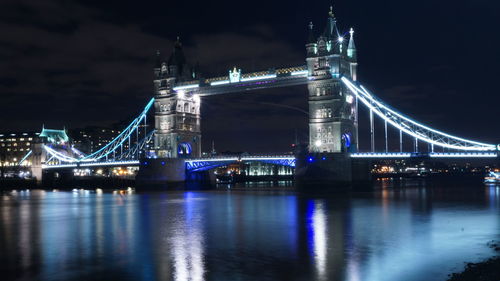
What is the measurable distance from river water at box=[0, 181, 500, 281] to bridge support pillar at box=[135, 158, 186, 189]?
104ft

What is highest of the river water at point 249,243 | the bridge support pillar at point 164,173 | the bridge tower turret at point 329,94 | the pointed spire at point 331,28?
the pointed spire at point 331,28

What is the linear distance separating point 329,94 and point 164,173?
23021mm

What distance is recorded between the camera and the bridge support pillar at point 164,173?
2746 inches

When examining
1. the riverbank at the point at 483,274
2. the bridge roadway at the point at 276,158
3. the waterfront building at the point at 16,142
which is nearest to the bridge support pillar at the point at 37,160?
the bridge roadway at the point at 276,158

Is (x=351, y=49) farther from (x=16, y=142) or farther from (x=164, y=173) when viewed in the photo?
(x=16, y=142)

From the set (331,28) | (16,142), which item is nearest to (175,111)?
(331,28)

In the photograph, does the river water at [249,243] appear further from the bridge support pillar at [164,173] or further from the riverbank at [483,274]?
the bridge support pillar at [164,173]

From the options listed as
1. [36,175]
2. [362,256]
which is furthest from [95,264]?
[36,175]

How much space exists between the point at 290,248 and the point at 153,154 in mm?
53949

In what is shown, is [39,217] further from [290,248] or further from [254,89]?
[254,89]

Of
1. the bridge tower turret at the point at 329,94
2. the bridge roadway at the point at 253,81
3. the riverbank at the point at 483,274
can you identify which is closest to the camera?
the riverbank at the point at 483,274

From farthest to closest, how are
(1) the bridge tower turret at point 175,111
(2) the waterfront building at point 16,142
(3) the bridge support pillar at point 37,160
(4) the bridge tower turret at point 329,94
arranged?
(2) the waterfront building at point 16,142 → (3) the bridge support pillar at point 37,160 → (1) the bridge tower turret at point 175,111 → (4) the bridge tower turret at point 329,94

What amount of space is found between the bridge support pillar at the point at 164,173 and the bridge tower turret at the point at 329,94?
1815cm

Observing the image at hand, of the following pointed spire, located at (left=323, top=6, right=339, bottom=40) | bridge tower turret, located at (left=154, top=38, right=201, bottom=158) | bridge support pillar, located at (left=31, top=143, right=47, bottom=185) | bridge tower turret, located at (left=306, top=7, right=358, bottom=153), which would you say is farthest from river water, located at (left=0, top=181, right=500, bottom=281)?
bridge support pillar, located at (left=31, top=143, right=47, bottom=185)
